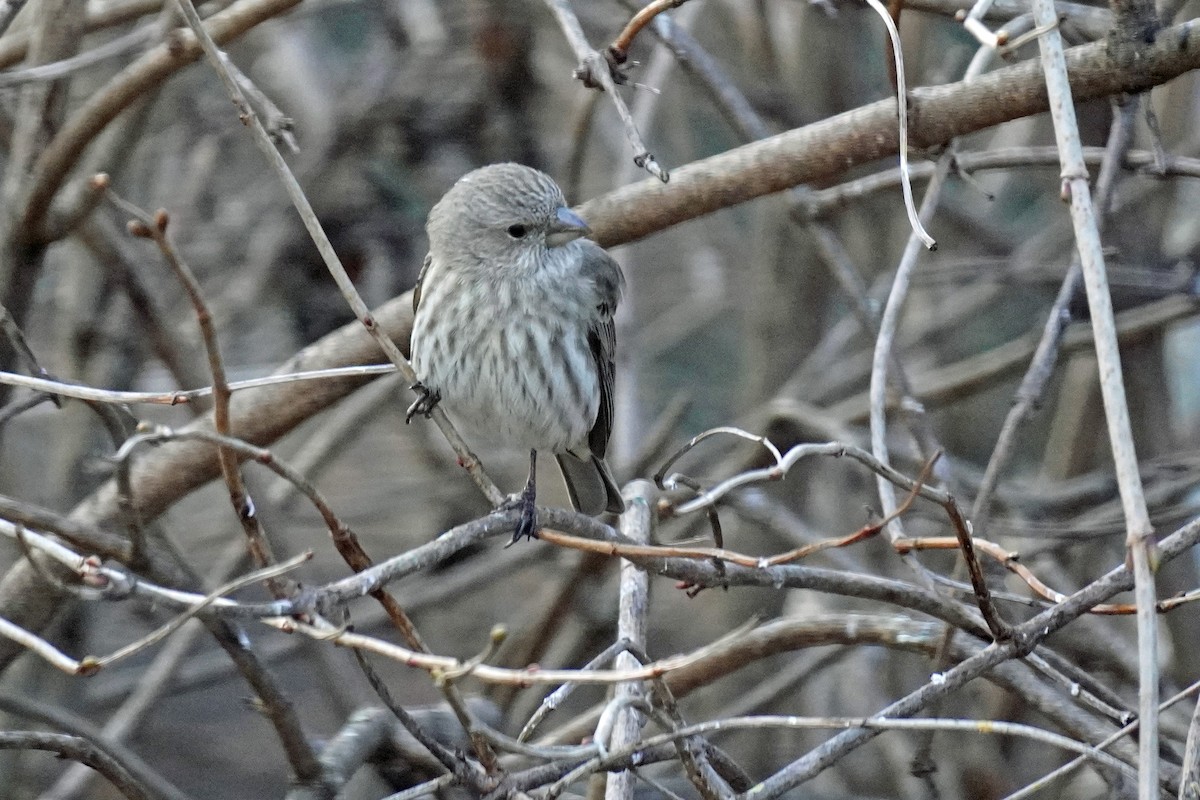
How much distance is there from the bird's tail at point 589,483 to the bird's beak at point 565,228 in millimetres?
916

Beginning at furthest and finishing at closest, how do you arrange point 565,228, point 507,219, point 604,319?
point 604,319 < point 507,219 < point 565,228

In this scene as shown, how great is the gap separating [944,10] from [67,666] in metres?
2.92

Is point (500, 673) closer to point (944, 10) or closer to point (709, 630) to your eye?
point (944, 10)

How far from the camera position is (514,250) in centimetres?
425

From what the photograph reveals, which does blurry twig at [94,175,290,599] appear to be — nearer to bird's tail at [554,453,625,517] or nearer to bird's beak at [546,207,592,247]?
bird's beak at [546,207,592,247]

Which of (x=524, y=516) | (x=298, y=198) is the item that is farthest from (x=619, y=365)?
(x=298, y=198)

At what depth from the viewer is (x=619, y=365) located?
6227 mm

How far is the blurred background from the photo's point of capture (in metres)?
4.99

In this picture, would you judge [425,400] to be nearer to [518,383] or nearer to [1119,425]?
[518,383]

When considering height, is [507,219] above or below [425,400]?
above

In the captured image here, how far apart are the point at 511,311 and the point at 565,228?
1.00ft

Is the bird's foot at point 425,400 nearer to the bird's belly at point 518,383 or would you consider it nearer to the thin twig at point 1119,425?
the bird's belly at point 518,383

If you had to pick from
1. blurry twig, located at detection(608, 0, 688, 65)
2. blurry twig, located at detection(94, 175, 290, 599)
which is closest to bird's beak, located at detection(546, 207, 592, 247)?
blurry twig, located at detection(608, 0, 688, 65)

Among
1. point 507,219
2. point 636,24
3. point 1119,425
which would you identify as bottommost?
point 1119,425
